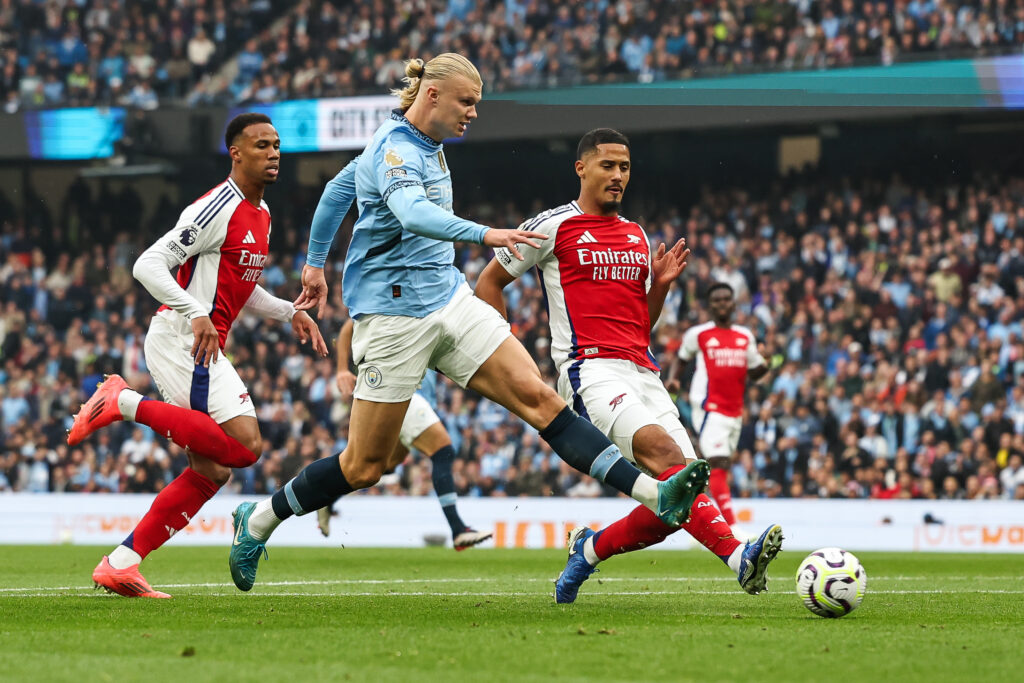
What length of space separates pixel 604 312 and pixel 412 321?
1179 millimetres

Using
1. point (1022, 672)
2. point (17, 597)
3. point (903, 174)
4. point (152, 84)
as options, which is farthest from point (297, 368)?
point (1022, 672)

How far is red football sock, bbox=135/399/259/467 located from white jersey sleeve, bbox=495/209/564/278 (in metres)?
1.73

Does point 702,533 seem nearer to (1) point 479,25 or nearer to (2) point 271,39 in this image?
(1) point 479,25

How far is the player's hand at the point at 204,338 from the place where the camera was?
7.08 m

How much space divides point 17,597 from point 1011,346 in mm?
15143

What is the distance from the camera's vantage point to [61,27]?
27.0m

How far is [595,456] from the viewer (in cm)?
621

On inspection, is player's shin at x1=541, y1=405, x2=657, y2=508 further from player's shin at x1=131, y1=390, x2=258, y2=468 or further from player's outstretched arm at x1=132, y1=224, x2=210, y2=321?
player's outstretched arm at x1=132, y1=224, x2=210, y2=321

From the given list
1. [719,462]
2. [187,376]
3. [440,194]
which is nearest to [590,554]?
[440,194]

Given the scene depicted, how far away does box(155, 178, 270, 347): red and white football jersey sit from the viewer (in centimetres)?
744

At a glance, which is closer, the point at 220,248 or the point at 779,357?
the point at 220,248

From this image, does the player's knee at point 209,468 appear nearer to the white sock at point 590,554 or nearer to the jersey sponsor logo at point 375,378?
the jersey sponsor logo at point 375,378

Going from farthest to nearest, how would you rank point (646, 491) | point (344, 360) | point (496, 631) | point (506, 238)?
1. point (344, 360)
2. point (646, 491)
3. point (506, 238)
4. point (496, 631)

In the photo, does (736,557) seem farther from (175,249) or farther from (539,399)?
(175,249)
